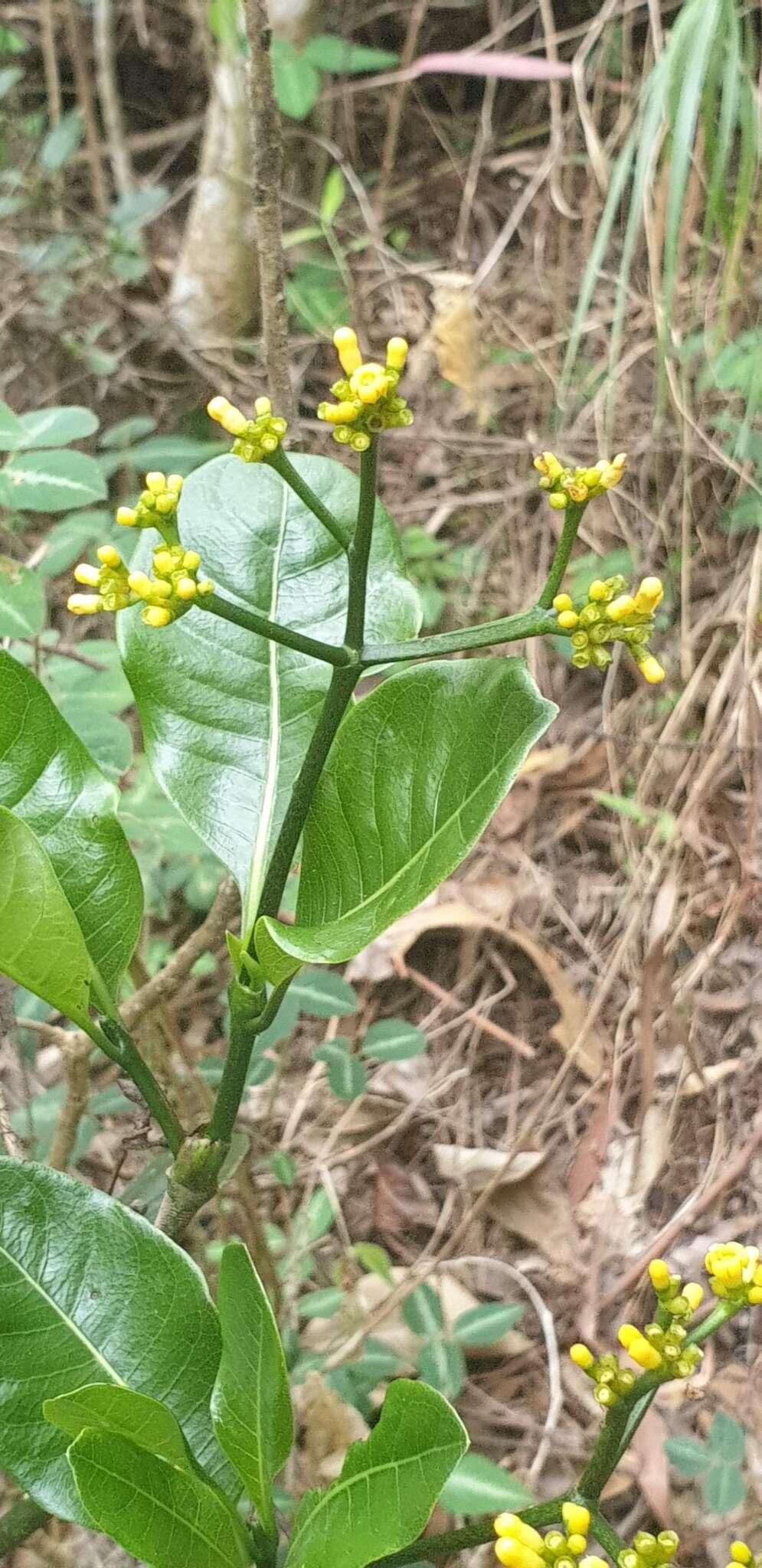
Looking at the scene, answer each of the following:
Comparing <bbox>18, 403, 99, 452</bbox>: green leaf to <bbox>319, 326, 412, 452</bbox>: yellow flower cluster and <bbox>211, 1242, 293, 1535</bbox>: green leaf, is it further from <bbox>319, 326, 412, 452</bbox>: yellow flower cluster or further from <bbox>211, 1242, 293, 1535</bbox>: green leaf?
<bbox>211, 1242, 293, 1535</bbox>: green leaf

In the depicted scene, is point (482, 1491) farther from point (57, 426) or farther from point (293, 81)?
point (293, 81)

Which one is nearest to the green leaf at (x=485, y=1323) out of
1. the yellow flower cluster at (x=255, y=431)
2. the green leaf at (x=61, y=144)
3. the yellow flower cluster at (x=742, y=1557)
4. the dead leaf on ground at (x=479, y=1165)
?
the dead leaf on ground at (x=479, y=1165)

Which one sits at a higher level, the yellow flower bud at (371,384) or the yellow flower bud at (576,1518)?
the yellow flower bud at (371,384)

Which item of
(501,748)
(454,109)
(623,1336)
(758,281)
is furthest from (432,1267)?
(454,109)

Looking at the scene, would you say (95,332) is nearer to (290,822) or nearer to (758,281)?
(758,281)

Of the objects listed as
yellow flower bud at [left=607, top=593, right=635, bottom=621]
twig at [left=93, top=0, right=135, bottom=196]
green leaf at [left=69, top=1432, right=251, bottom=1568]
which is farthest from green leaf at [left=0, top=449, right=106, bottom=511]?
twig at [left=93, top=0, right=135, bottom=196]

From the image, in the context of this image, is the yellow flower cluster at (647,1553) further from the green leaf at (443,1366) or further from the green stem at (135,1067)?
the green leaf at (443,1366)

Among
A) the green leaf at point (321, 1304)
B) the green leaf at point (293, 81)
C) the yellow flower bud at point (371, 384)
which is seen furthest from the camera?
the green leaf at point (293, 81)

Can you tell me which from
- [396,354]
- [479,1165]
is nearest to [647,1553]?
[396,354]
